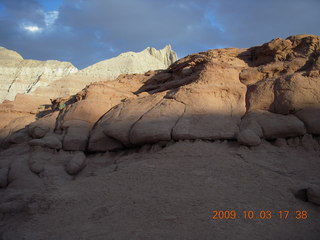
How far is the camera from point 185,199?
9.50ft

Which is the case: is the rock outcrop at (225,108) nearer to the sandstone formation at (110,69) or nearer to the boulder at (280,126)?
the boulder at (280,126)

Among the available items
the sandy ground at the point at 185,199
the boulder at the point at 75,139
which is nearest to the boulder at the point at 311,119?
the sandy ground at the point at 185,199

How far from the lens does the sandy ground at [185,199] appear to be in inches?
95.8

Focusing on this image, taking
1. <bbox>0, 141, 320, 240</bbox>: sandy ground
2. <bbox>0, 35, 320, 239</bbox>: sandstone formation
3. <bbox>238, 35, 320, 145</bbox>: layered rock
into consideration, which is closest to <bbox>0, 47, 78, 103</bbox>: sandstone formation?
<bbox>0, 35, 320, 239</bbox>: sandstone formation

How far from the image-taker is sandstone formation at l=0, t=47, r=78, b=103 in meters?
27.2

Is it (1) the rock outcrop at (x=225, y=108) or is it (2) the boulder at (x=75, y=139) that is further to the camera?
(2) the boulder at (x=75, y=139)

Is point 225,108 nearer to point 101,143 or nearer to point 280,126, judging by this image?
point 280,126

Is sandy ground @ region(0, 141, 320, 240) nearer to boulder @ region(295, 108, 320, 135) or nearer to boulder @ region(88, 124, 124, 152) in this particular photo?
boulder @ region(295, 108, 320, 135)
